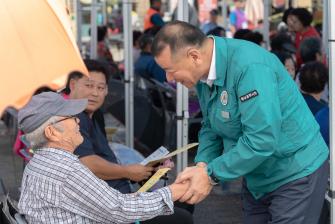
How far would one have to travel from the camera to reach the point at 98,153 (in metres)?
4.34

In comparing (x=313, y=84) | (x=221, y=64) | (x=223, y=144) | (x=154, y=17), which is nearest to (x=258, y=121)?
(x=221, y=64)

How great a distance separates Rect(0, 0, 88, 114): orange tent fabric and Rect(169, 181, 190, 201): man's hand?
33.4 inches

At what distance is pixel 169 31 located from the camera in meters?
3.24

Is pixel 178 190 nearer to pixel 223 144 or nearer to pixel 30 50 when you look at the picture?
pixel 223 144

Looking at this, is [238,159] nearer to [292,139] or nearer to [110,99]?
[292,139]

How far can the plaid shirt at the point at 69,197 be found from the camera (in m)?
3.07

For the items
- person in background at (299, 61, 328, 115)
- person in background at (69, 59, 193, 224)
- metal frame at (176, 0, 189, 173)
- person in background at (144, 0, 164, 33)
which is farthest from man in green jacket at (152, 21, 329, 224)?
person in background at (144, 0, 164, 33)

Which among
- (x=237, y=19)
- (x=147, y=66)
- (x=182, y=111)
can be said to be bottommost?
(x=237, y=19)

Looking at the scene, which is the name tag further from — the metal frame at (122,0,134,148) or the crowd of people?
the metal frame at (122,0,134,148)

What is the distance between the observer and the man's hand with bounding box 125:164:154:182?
14.1 feet

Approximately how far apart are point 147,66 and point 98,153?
494cm

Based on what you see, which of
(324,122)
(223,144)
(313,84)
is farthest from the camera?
(313,84)

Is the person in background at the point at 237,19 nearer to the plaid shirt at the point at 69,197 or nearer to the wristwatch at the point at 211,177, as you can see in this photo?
the wristwatch at the point at 211,177

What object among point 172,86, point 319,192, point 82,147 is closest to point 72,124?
point 82,147
